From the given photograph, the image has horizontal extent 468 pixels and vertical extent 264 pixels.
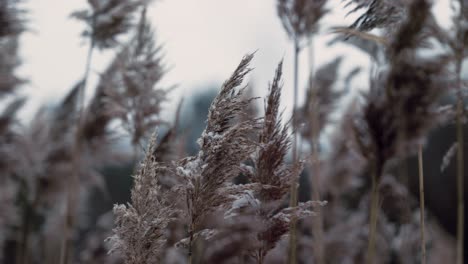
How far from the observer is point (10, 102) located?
20.8 ft

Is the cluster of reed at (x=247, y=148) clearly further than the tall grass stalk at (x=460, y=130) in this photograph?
No

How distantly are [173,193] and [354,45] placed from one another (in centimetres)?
175

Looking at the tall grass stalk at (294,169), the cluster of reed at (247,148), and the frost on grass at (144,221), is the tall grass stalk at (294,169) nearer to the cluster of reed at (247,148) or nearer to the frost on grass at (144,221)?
the cluster of reed at (247,148)

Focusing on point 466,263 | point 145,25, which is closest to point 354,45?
point 145,25

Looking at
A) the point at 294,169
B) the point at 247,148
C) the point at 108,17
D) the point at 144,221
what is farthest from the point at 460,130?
the point at 108,17

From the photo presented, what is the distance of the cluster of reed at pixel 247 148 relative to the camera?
180 centimetres

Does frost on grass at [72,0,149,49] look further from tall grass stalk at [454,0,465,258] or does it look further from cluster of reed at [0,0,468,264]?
tall grass stalk at [454,0,465,258]

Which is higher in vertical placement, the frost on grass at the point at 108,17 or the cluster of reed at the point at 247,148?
the frost on grass at the point at 108,17

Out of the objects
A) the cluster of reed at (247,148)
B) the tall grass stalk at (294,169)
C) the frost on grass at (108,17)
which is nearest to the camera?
the cluster of reed at (247,148)

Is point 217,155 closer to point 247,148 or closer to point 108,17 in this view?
point 247,148

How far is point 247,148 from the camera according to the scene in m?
2.12

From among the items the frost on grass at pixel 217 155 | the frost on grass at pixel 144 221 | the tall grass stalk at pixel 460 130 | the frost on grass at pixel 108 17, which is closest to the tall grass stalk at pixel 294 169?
the frost on grass at pixel 217 155

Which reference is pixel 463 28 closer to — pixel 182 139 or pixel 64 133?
pixel 182 139

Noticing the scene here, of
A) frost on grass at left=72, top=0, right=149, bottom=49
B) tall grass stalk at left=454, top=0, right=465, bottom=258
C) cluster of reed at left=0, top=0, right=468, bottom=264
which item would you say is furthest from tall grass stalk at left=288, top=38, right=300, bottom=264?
frost on grass at left=72, top=0, right=149, bottom=49
